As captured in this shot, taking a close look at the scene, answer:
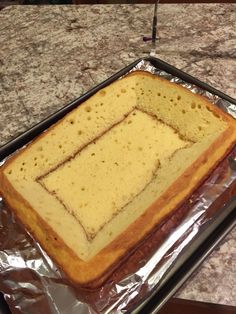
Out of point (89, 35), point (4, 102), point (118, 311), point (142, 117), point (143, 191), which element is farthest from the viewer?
point (89, 35)

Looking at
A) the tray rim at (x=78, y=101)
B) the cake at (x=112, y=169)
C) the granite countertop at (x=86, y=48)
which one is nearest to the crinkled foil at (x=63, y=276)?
the cake at (x=112, y=169)

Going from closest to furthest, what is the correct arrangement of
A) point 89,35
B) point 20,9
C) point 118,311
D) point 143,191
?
point 118,311 → point 143,191 → point 89,35 → point 20,9

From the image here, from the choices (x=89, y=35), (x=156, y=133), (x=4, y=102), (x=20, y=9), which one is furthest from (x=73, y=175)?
(x=20, y=9)

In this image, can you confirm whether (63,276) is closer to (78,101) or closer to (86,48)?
(78,101)

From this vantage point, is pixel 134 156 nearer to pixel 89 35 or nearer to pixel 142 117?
pixel 142 117

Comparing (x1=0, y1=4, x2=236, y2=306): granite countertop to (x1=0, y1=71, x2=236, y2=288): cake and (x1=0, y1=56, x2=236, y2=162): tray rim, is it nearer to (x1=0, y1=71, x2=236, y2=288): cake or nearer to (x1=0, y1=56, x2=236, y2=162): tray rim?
(x1=0, y1=56, x2=236, y2=162): tray rim

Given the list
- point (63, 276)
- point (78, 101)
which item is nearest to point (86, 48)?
point (78, 101)
